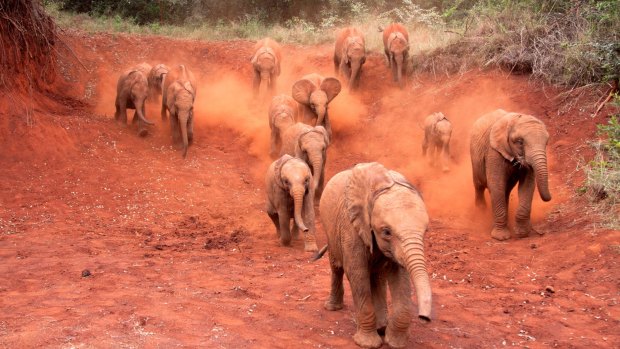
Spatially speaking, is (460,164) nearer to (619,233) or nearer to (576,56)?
(576,56)

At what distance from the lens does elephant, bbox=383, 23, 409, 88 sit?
58.3ft

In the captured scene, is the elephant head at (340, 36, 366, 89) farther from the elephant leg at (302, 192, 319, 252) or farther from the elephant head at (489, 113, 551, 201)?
the elephant leg at (302, 192, 319, 252)

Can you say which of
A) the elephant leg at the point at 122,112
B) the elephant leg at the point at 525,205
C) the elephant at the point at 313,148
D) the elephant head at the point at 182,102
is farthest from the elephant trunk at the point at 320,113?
the elephant leg at the point at 525,205

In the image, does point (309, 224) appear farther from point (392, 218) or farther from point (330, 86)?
point (330, 86)

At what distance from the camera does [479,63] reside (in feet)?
55.5

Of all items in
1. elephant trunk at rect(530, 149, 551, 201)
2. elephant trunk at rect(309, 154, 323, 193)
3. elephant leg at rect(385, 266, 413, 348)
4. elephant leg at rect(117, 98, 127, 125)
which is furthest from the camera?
elephant leg at rect(117, 98, 127, 125)

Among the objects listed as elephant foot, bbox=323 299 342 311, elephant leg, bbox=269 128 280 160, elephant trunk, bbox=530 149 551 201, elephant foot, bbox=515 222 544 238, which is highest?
elephant trunk, bbox=530 149 551 201

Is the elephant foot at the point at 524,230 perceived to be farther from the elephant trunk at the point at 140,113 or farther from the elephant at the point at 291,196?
the elephant trunk at the point at 140,113

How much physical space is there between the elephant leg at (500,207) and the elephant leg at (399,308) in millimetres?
4926

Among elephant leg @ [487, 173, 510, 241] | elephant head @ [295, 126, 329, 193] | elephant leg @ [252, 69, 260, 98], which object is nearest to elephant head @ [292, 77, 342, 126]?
elephant leg @ [252, 69, 260, 98]

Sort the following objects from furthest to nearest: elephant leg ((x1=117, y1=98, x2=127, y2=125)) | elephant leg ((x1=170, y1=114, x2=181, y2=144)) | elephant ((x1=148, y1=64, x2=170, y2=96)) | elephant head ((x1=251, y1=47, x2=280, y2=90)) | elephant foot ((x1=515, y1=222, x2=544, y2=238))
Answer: elephant head ((x1=251, y1=47, x2=280, y2=90)) → elephant ((x1=148, y1=64, x2=170, y2=96)) → elephant leg ((x1=117, y1=98, x2=127, y2=125)) → elephant leg ((x1=170, y1=114, x2=181, y2=144)) → elephant foot ((x1=515, y1=222, x2=544, y2=238))

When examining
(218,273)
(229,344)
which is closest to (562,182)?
(218,273)

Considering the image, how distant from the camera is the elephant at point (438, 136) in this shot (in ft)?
46.2

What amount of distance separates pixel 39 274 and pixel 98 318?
83.3 inches
